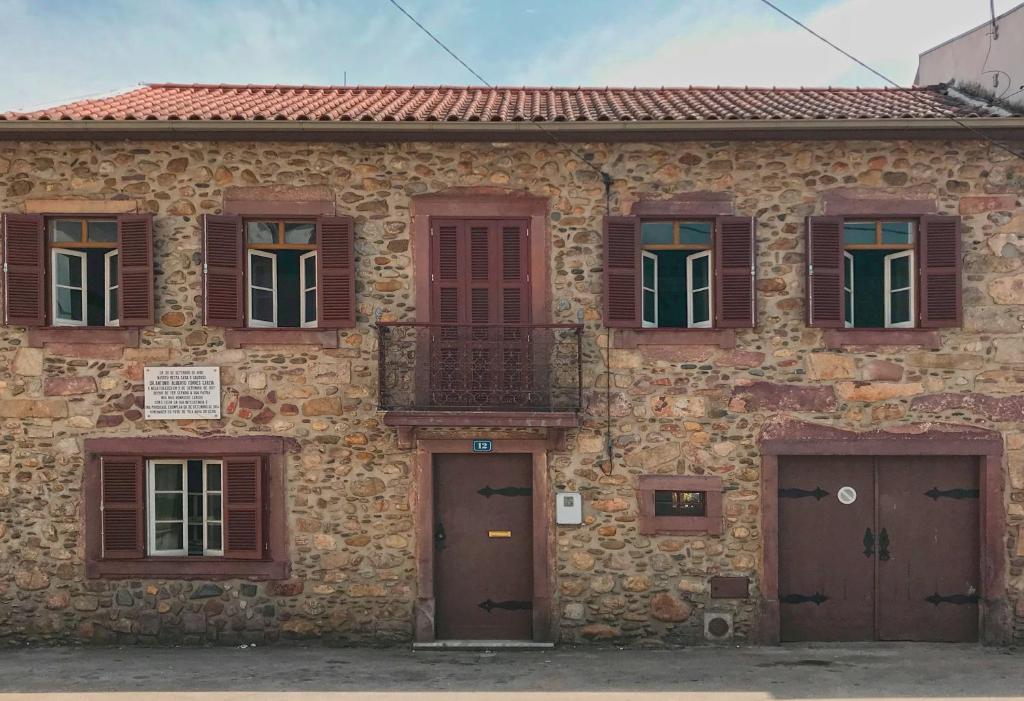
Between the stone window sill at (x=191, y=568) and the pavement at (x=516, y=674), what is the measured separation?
756mm

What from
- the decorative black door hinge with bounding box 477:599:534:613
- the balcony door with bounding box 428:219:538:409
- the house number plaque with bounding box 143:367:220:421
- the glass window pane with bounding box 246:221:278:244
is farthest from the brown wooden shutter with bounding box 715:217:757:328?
the house number plaque with bounding box 143:367:220:421

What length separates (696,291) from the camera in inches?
387

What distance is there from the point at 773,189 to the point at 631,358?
235cm

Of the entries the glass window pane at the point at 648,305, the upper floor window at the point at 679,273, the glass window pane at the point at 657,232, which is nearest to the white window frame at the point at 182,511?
the upper floor window at the point at 679,273

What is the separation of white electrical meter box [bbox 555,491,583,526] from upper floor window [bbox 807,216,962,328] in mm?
3084

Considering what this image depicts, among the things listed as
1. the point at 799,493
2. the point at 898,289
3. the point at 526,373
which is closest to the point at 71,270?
the point at 526,373

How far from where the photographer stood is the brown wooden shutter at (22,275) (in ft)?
31.2

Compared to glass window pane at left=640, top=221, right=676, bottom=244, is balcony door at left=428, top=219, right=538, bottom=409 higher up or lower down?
lower down

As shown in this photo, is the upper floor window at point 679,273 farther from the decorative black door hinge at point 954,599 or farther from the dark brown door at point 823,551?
the decorative black door hinge at point 954,599

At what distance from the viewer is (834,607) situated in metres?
9.76

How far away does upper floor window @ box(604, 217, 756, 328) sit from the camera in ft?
31.3

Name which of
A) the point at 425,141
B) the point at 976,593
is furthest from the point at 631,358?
the point at 976,593

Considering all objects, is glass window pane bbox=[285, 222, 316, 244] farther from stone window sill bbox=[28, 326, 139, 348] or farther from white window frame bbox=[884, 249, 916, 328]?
white window frame bbox=[884, 249, 916, 328]

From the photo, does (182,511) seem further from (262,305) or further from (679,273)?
(679,273)
